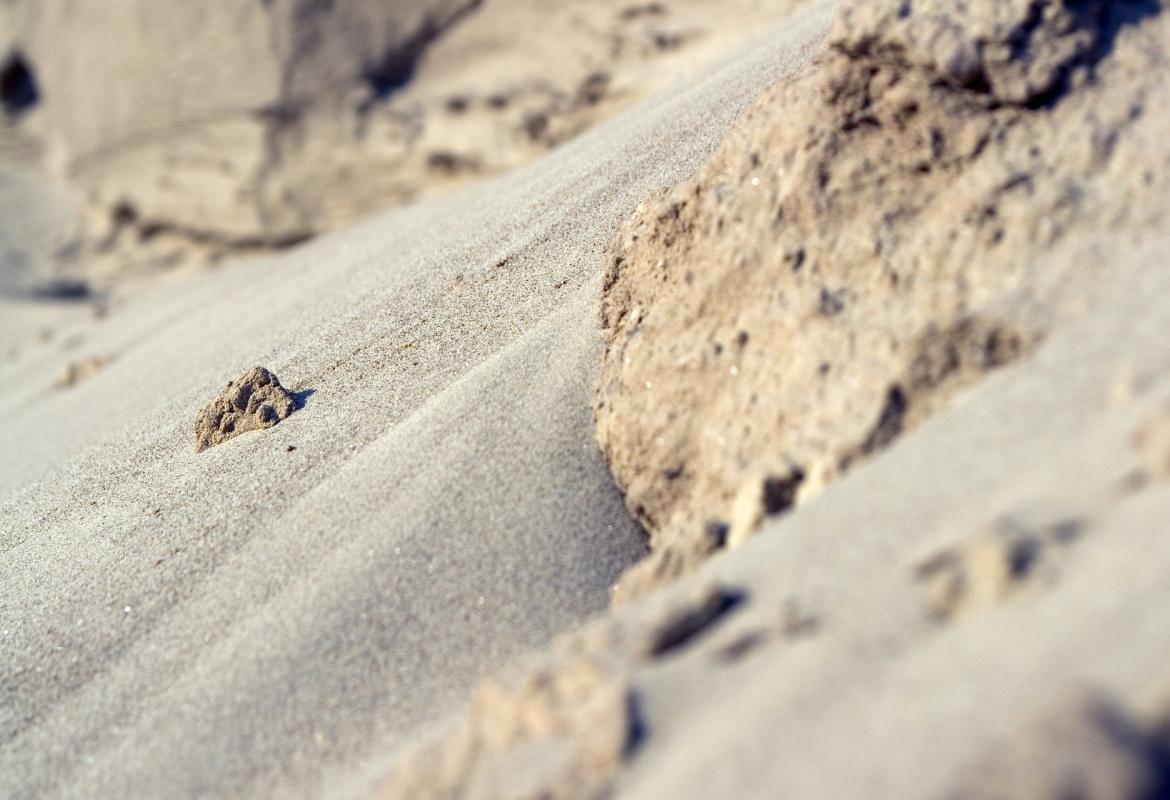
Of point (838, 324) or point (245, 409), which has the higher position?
point (245, 409)

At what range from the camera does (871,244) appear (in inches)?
64.1

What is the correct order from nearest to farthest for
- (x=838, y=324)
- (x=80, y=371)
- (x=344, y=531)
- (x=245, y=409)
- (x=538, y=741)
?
1. (x=538, y=741)
2. (x=838, y=324)
3. (x=344, y=531)
4. (x=245, y=409)
5. (x=80, y=371)

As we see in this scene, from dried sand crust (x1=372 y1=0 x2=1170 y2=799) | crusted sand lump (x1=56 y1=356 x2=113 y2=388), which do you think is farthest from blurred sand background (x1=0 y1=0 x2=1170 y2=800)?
crusted sand lump (x1=56 y1=356 x2=113 y2=388)

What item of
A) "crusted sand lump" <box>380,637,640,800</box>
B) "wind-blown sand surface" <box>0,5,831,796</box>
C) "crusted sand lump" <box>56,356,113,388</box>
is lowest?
"crusted sand lump" <box>380,637,640,800</box>

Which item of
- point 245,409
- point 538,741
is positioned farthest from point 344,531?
point 538,741

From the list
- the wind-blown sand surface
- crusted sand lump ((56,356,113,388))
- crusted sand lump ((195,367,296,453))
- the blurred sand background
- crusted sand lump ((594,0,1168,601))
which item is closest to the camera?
the blurred sand background

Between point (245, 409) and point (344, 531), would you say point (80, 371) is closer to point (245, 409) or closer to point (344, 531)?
point (245, 409)

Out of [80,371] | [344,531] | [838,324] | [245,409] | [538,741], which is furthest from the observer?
[80,371]

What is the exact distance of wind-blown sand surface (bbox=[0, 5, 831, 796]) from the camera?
5.22 ft

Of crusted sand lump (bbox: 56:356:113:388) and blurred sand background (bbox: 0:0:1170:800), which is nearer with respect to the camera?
A: blurred sand background (bbox: 0:0:1170:800)

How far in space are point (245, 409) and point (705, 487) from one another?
3.68 feet

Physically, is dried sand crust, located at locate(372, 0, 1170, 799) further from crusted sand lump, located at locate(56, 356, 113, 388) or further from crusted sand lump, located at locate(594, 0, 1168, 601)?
crusted sand lump, located at locate(56, 356, 113, 388)

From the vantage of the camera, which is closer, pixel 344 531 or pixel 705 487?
pixel 705 487

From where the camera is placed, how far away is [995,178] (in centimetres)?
157
